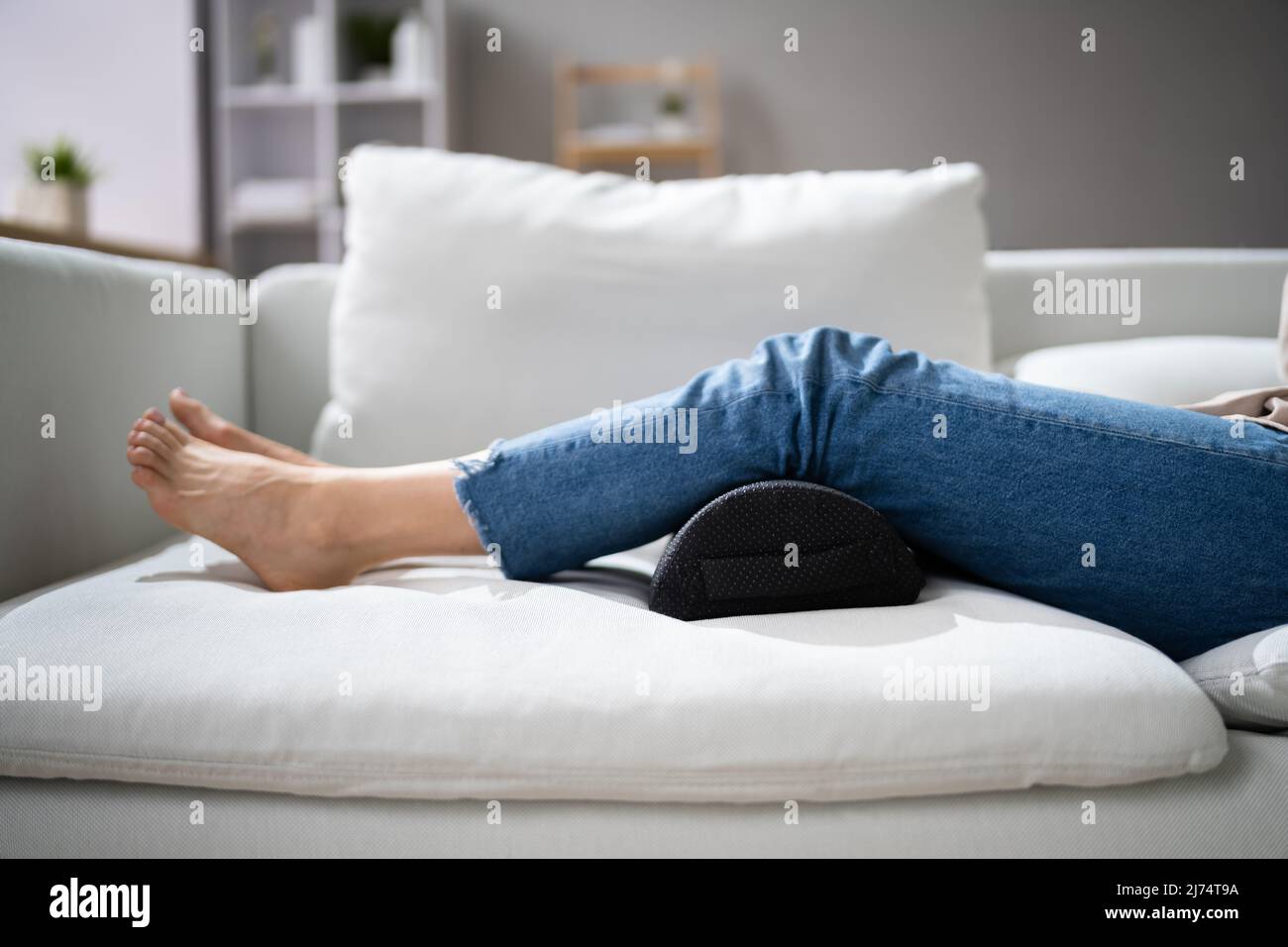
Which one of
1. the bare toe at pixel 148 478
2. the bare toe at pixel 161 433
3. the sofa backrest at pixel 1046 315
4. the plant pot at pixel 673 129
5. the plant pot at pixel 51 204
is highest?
the plant pot at pixel 673 129

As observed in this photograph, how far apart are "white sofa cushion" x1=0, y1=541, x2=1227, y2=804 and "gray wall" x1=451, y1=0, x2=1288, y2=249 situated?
294cm

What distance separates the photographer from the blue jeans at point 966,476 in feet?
2.41

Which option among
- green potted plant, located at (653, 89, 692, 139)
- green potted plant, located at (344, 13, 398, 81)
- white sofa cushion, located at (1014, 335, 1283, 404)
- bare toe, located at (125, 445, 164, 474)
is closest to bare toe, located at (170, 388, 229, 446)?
bare toe, located at (125, 445, 164, 474)

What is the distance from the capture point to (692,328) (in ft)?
3.89

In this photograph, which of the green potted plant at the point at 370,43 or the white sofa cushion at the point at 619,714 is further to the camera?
the green potted plant at the point at 370,43

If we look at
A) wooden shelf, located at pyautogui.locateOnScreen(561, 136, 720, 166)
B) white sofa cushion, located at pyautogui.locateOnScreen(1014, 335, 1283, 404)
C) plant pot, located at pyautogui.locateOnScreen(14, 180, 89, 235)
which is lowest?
white sofa cushion, located at pyautogui.locateOnScreen(1014, 335, 1283, 404)

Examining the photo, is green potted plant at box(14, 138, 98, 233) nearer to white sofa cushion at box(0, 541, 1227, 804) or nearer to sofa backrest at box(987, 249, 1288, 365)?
white sofa cushion at box(0, 541, 1227, 804)

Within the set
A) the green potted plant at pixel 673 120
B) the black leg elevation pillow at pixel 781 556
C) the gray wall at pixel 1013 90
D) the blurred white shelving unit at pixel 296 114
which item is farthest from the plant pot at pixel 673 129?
the black leg elevation pillow at pixel 781 556

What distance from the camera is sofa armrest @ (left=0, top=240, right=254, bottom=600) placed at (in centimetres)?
89

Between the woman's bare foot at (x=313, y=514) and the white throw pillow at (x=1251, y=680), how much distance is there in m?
0.61

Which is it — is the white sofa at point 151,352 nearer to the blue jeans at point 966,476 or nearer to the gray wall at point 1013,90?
the blue jeans at point 966,476

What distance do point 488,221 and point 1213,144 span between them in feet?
9.90

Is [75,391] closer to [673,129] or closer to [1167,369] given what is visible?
[1167,369]

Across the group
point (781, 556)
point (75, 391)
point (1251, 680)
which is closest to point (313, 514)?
point (75, 391)
